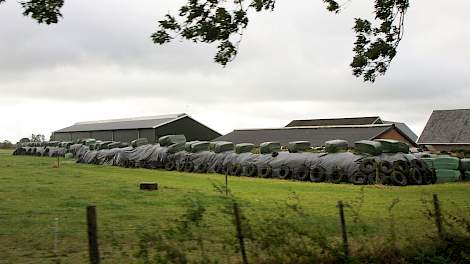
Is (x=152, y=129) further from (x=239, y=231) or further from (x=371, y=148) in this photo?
(x=239, y=231)

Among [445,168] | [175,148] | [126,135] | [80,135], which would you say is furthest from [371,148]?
[80,135]

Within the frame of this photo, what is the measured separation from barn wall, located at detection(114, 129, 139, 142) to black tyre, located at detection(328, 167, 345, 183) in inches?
1682

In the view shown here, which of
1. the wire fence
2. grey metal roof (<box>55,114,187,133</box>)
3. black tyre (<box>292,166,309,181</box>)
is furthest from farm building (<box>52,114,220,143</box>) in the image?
the wire fence

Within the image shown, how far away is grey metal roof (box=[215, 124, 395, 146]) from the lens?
51.0m

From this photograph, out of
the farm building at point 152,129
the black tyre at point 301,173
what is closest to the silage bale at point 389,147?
the black tyre at point 301,173

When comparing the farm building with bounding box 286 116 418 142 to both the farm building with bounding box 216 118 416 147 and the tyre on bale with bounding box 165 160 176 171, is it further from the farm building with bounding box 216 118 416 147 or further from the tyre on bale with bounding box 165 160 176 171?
the tyre on bale with bounding box 165 160 176 171

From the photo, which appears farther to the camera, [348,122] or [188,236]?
[348,122]

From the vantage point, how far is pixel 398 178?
27188 millimetres

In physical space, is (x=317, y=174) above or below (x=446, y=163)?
below

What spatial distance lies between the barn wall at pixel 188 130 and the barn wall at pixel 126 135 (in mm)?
4662

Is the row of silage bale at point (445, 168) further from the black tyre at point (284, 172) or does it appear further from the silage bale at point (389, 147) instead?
the black tyre at point (284, 172)

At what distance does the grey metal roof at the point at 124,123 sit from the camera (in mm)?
67625

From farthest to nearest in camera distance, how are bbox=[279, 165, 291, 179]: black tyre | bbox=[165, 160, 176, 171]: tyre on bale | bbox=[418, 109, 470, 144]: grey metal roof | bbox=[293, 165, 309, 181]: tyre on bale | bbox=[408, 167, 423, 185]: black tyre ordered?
bbox=[418, 109, 470, 144]: grey metal roof → bbox=[165, 160, 176, 171]: tyre on bale → bbox=[279, 165, 291, 179]: black tyre → bbox=[293, 165, 309, 181]: tyre on bale → bbox=[408, 167, 423, 185]: black tyre

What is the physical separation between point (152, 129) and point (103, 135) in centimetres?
1418
